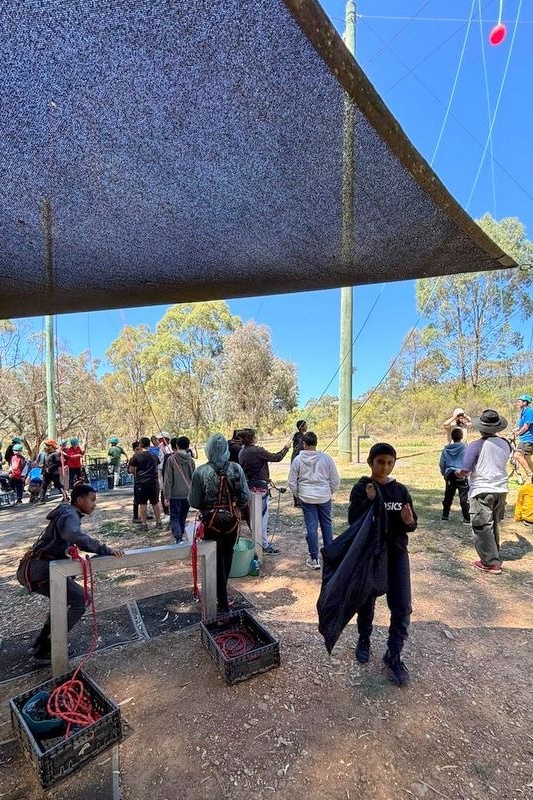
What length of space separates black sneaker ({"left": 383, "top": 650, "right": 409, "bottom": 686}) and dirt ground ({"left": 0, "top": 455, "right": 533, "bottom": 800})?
0.14ft

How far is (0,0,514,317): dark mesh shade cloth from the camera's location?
3.98 ft

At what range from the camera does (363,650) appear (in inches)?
102

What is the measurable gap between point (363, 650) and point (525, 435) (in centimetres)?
675

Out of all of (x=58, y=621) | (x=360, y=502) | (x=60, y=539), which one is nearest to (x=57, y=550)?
(x=60, y=539)

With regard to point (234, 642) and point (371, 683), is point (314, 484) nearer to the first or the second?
point (234, 642)

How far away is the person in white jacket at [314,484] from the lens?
4074 millimetres

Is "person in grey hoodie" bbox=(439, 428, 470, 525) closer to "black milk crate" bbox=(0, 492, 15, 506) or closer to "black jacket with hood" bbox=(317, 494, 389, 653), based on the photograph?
"black jacket with hood" bbox=(317, 494, 389, 653)

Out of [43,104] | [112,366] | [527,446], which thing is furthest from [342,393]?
[112,366]

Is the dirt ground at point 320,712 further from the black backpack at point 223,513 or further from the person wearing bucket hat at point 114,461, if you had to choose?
the person wearing bucket hat at point 114,461

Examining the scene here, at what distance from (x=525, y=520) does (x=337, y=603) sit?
187 inches

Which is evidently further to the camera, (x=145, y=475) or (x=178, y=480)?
(x=145, y=475)

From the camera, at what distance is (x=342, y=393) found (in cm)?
1309

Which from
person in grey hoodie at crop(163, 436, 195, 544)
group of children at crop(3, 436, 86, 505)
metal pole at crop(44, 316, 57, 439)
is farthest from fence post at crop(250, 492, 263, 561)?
metal pole at crop(44, 316, 57, 439)

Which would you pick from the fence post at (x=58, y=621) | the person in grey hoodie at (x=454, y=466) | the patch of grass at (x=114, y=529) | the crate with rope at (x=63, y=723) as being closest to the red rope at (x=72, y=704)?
the crate with rope at (x=63, y=723)
